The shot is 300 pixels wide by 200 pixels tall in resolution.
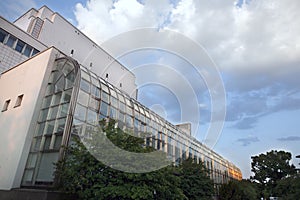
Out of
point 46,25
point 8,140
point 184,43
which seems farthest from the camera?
point 46,25

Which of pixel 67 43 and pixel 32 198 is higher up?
pixel 67 43

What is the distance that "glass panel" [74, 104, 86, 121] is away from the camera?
12522 millimetres

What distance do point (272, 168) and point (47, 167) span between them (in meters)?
42.5

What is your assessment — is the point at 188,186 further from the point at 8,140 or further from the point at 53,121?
the point at 8,140

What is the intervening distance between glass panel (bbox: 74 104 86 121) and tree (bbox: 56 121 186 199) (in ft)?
9.63

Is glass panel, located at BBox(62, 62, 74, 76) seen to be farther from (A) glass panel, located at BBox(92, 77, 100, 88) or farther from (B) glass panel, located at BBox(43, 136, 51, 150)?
(B) glass panel, located at BBox(43, 136, 51, 150)

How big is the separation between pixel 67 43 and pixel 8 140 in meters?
16.3

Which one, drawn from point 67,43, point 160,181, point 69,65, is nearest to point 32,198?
point 160,181

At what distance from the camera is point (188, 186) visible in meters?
16.3

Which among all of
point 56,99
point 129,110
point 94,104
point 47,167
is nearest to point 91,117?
point 94,104

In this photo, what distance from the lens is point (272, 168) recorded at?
40.6 metres

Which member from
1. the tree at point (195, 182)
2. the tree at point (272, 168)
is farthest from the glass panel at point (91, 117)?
the tree at point (272, 168)

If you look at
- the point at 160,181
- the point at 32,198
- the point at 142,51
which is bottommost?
the point at 32,198

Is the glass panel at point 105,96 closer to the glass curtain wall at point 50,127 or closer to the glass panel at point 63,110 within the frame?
the glass curtain wall at point 50,127
